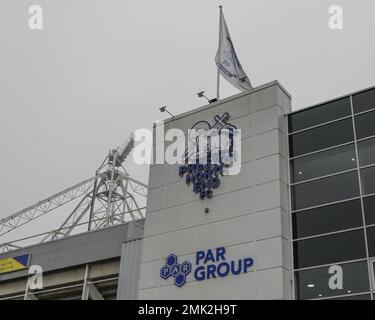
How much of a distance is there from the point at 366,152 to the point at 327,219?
9.18ft

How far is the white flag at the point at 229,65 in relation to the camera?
94.4 ft

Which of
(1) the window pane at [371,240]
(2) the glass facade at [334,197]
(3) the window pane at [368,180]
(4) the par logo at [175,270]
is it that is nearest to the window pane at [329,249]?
(2) the glass facade at [334,197]

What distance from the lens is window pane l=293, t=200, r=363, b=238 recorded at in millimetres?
22352

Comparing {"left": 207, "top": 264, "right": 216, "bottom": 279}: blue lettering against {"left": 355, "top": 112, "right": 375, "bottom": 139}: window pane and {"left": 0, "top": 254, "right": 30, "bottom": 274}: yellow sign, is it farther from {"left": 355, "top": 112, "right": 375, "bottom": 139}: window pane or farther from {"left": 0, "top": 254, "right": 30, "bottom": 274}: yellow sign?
{"left": 0, "top": 254, "right": 30, "bottom": 274}: yellow sign

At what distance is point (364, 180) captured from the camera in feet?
74.8

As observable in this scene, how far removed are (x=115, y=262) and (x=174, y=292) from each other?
5.18 m

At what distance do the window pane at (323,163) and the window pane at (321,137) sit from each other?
1.05 feet

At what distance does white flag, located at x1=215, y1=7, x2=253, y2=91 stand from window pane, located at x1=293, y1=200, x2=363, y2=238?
290 inches

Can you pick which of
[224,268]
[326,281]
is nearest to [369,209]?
[326,281]

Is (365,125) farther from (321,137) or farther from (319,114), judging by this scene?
(319,114)

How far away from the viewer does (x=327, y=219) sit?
2286 centimetres

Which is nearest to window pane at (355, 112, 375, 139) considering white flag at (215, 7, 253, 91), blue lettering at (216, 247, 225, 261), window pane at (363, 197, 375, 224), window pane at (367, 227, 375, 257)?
window pane at (363, 197, 375, 224)

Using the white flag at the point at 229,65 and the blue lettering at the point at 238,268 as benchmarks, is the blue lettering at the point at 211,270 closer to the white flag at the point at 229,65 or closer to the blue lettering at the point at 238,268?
the blue lettering at the point at 238,268
